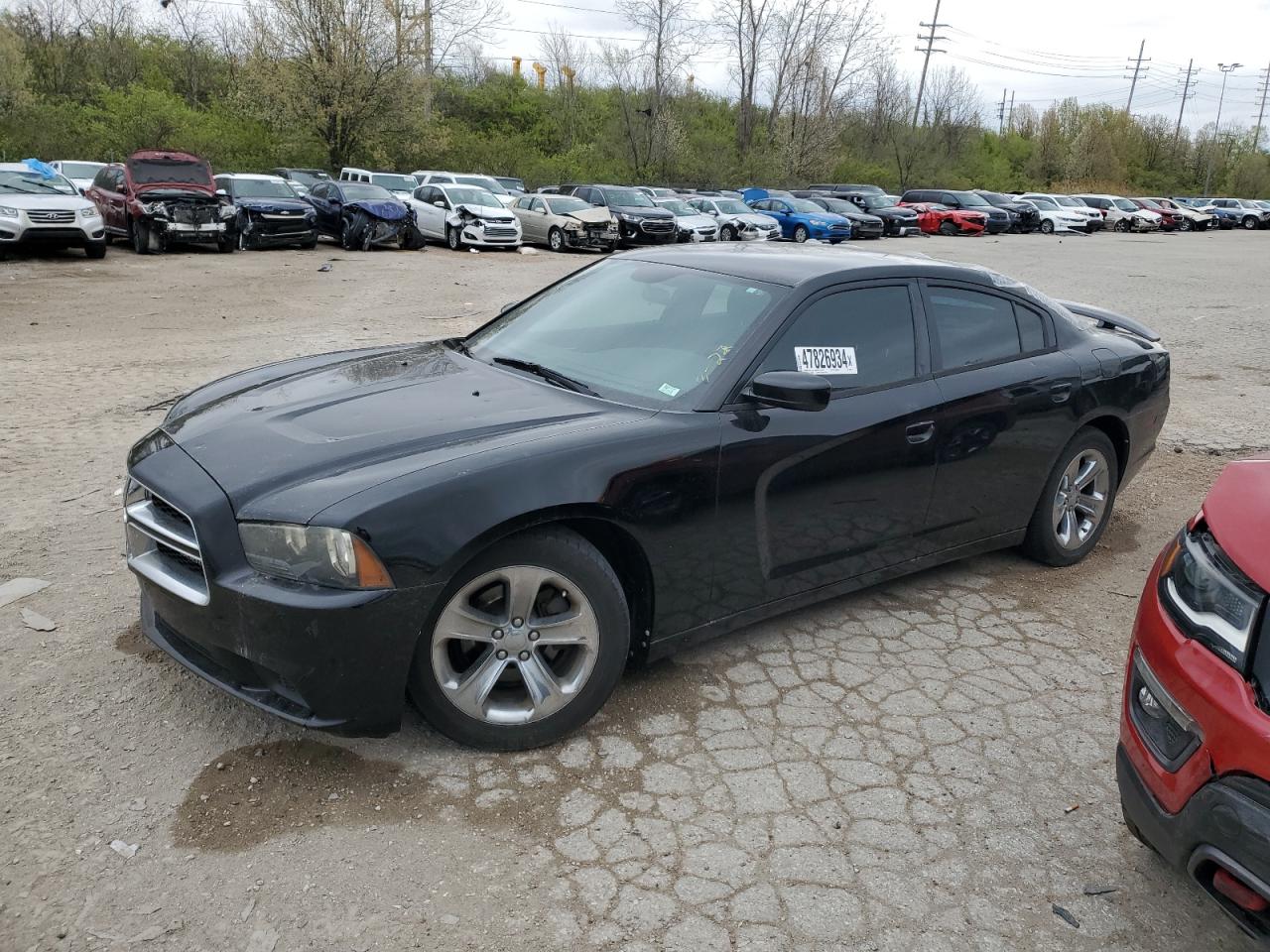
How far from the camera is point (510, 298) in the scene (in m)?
14.5

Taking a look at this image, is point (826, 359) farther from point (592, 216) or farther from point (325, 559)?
point (592, 216)

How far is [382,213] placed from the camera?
21.4 meters

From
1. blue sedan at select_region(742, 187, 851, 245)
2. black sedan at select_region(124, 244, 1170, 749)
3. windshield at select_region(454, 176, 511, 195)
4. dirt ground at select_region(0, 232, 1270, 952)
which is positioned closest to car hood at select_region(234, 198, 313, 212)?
windshield at select_region(454, 176, 511, 195)

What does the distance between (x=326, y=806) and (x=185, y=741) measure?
618 millimetres

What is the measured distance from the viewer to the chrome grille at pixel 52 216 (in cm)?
1662

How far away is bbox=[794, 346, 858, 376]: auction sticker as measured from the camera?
3648 mm

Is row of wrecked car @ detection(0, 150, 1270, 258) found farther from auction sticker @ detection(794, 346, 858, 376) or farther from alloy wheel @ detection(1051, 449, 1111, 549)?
alloy wheel @ detection(1051, 449, 1111, 549)

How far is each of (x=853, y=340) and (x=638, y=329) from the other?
87cm

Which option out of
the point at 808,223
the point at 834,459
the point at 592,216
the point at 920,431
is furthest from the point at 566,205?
the point at 834,459

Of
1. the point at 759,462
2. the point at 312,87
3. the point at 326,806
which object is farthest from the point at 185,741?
the point at 312,87

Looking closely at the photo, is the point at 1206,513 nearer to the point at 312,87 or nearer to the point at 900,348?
the point at 900,348

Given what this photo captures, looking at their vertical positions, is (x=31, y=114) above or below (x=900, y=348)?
above

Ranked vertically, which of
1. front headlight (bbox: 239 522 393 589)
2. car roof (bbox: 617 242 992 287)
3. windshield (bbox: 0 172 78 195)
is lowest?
front headlight (bbox: 239 522 393 589)

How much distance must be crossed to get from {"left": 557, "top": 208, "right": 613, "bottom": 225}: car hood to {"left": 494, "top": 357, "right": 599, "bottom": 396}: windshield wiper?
21188mm
